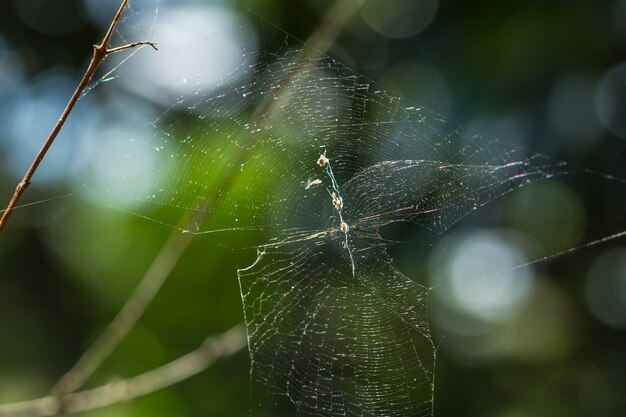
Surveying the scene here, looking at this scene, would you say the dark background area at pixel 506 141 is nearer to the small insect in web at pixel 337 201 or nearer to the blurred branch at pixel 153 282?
the small insect in web at pixel 337 201

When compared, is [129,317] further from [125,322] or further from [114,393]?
[114,393]

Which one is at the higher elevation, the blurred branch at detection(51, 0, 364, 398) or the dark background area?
the dark background area

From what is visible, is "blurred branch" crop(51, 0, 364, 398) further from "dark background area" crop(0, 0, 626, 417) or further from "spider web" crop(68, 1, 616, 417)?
"dark background area" crop(0, 0, 626, 417)

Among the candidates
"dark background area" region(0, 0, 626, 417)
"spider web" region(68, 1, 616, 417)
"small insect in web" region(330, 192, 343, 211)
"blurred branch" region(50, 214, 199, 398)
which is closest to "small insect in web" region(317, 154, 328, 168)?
"spider web" region(68, 1, 616, 417)

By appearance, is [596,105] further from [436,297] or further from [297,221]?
[297,221]

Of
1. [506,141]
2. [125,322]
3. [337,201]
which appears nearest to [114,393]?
[125,322]

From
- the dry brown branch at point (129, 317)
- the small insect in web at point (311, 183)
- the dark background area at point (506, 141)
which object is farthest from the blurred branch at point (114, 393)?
the dark background area at point (506, 141)

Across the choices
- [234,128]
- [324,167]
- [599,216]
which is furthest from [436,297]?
[234,128]
